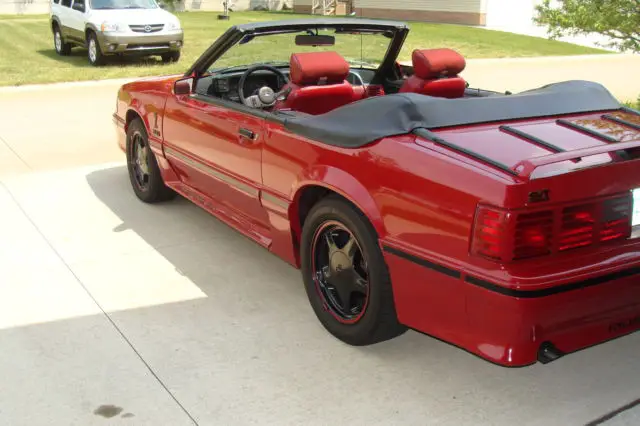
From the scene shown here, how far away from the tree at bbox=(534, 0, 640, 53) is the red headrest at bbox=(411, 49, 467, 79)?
4375 millimetres

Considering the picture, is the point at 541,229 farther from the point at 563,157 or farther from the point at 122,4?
the point at 122,4

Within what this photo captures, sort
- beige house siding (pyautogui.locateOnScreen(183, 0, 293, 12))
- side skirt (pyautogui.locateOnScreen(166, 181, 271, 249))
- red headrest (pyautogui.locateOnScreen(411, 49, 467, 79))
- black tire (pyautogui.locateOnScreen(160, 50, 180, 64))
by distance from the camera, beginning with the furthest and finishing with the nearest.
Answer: beige house siding (pyautogui.locateOnScreen(183, 0, 293, 12)) → black tire (pyautogui.locateOnScreen(160, 50, 180, 64)) → red headrest (pyautogui.locateOnScreen(411, 49, 467, 79)) → side skirt (pyautogui.locateOnScreen(166, 181, 271, 249))

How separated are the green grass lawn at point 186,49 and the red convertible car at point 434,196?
2.26 ft

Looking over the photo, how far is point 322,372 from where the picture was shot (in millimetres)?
3463

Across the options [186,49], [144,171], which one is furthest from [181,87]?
[186,49]

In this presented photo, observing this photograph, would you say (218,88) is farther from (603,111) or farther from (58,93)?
(58,93)

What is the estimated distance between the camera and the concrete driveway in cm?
315

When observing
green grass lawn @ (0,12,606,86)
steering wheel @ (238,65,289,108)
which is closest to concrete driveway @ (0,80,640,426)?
steering wheel @ (238,65,289,108)

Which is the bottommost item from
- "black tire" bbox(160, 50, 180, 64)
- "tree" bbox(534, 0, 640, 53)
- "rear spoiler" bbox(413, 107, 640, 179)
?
"black tire" bbox(160, 50, 180, 64)

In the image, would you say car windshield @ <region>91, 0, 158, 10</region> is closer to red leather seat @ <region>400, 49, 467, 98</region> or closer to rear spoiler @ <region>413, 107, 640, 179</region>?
red leather seat @ <region>400, 49, 467, 98</region>

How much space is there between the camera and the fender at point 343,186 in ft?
10.8

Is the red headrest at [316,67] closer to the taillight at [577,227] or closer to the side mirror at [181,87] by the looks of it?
the side mirror at [181,87]

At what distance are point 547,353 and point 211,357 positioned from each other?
1628mm

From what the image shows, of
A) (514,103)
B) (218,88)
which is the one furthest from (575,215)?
Result: (218,88)
